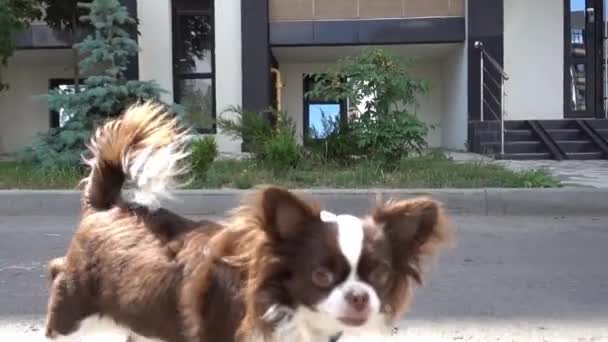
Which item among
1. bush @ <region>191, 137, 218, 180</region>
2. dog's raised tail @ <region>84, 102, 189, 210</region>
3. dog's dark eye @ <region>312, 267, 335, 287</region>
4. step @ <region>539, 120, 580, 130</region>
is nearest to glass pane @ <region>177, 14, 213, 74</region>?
bush @ <region>191, 137, 218, 180</region>

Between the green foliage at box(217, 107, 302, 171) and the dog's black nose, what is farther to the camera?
the green foliage at box(217, 107, 302, 171)

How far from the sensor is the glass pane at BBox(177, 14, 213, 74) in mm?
16328

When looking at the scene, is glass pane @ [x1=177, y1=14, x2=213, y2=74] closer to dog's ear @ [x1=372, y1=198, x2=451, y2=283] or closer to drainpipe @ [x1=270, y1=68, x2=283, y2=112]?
drainpipe @ [x1=270, y1=68, x2=283, y2=112]

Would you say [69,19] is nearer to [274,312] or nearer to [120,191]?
[120,191]

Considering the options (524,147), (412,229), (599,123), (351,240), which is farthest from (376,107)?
(351,240)

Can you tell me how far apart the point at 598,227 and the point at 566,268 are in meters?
2.26

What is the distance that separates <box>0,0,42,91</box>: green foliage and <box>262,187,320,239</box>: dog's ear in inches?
427

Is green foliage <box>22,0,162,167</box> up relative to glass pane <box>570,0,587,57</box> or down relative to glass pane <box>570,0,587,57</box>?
down

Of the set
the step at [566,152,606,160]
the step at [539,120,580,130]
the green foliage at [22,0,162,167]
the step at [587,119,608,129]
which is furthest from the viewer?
the step at [539,120,580,130]

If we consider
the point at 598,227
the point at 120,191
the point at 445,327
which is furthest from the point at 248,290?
the point at 598,227

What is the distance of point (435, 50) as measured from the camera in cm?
1725

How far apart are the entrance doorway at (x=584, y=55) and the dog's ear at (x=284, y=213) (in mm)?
15817

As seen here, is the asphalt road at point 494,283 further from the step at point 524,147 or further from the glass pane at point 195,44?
the glass pane at point 195,44

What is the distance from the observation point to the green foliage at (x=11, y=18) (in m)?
11.8
